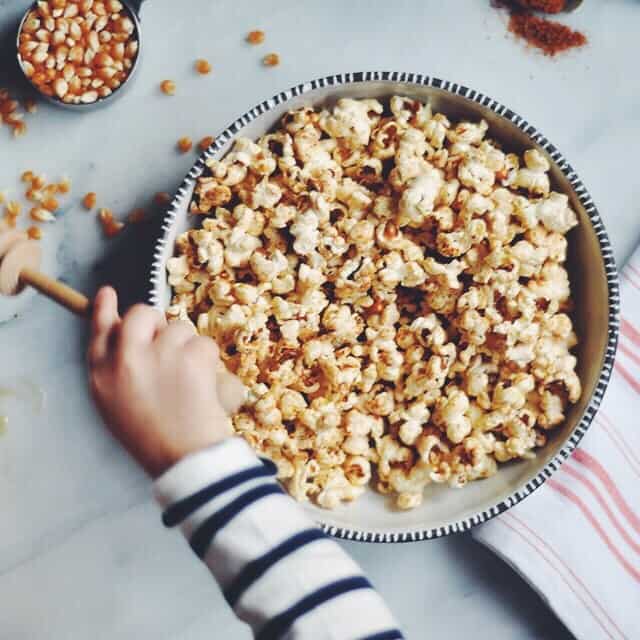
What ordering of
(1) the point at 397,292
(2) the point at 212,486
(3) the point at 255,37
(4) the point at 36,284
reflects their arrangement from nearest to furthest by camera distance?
(2) the point at 212,486 < (4) the point at 36,284 < (1) the point at 397,292 < (3) the point at 255,37

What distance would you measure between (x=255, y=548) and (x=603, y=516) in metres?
0.52

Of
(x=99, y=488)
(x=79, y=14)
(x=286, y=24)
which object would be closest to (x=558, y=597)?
(x=99, y=488)

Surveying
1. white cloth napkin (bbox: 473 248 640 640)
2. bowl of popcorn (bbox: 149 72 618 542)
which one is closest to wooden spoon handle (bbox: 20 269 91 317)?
bowl of popcorn (bbox: 149 72 618 542)

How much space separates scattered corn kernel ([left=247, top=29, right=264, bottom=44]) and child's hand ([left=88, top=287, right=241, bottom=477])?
47cm

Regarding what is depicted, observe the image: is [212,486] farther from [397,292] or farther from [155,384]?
[397,292]

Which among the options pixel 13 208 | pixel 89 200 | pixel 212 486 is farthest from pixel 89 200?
pixel 212 486

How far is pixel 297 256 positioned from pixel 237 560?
0.36 metres

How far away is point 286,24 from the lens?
1.21m

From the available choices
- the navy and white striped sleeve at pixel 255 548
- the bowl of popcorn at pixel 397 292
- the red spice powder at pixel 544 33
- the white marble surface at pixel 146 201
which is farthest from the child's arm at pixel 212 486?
the red spice powder at pixel 544 33

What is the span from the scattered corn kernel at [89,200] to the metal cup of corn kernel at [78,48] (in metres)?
0.11

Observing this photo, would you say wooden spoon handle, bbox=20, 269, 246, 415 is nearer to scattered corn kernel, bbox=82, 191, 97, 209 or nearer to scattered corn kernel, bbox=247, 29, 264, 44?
scattered corn kernel, bbox=82, 191, 97, 209

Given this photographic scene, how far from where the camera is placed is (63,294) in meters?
0.92

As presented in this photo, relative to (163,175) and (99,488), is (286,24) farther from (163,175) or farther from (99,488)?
(99,488)

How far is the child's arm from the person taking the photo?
0.87 m
